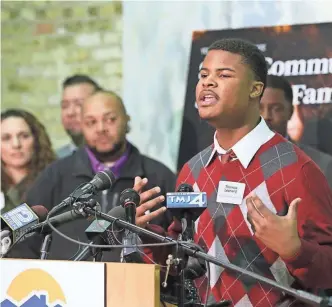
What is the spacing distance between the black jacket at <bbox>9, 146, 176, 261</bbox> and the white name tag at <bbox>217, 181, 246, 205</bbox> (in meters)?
0.84

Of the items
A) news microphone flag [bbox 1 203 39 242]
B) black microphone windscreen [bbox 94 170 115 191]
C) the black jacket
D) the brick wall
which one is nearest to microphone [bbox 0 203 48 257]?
news microphone flag [bbox 1 203 39 242]

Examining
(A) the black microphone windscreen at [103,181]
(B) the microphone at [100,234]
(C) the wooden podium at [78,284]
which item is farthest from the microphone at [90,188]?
(C) the wooden podium at [78,284]

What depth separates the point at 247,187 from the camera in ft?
9.39

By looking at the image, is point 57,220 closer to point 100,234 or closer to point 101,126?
point 100,234

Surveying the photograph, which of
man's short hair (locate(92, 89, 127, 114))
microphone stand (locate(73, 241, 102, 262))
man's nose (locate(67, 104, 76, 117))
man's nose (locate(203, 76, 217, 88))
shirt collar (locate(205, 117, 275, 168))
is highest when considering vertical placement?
man's nose (locate(203, 76, 217, 88))

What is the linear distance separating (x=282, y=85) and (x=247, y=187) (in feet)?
2.75

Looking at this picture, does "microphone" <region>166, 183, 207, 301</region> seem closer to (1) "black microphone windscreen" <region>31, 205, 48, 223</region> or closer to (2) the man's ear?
(1) "black microphone windscreen" <region>31, 205, 48, 223</region>

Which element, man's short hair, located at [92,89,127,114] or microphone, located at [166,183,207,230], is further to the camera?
man's short hair, located at [92,89,127,114]

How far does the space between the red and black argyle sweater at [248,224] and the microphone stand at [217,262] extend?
0.43 meters

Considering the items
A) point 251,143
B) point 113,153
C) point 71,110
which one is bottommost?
point 113,153

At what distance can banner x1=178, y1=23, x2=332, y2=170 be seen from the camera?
3436 millimetres

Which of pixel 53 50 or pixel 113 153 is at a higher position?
pixel 53 50

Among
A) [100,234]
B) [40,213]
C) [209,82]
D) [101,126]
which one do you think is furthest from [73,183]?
[100,234]

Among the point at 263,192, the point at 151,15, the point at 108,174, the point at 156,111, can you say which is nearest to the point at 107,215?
the point at 108,174
